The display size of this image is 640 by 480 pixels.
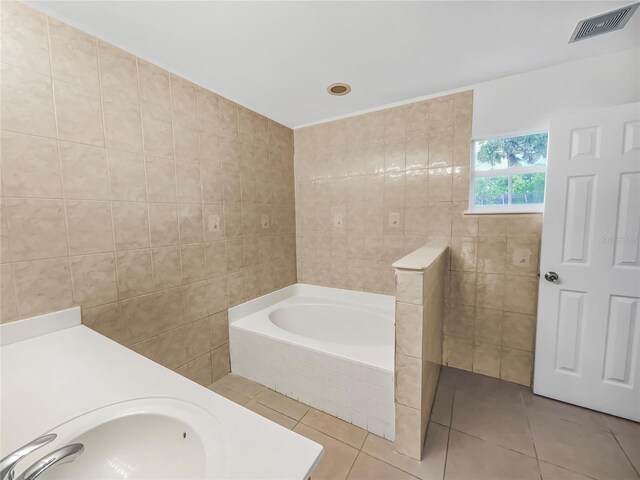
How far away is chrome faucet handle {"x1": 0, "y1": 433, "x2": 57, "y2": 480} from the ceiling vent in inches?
102

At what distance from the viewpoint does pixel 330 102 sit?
87.0 inches

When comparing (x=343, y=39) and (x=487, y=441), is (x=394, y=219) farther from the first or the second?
(x=487, y=441)

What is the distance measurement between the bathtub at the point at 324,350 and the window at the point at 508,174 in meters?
1.18

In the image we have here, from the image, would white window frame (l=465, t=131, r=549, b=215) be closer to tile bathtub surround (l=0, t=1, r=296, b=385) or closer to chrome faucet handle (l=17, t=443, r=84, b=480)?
tile bathtub surround (l=0, t=1, r=296, b=385)

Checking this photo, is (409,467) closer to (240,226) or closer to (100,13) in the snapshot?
(240,226)

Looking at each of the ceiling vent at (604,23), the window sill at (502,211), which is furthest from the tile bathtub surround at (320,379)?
the ceiling vent at (604,23)

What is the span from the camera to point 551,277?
1733 millimetres

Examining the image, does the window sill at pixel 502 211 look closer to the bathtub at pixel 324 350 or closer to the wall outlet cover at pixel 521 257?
the wall outlet cover at pixel 521 257

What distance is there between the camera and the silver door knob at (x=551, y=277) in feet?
5.66

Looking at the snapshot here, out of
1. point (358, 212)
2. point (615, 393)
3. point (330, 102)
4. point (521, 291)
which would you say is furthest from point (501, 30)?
point (615, 393)

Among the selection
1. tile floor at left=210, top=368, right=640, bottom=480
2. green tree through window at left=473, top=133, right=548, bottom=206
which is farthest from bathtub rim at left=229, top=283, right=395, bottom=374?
green tree through window at left=473, top=133, right=548, bottom=206

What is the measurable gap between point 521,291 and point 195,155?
259cm

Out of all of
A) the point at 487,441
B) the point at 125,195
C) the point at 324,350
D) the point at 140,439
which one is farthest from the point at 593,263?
the point at 125,195

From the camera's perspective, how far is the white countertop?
0.55 m
